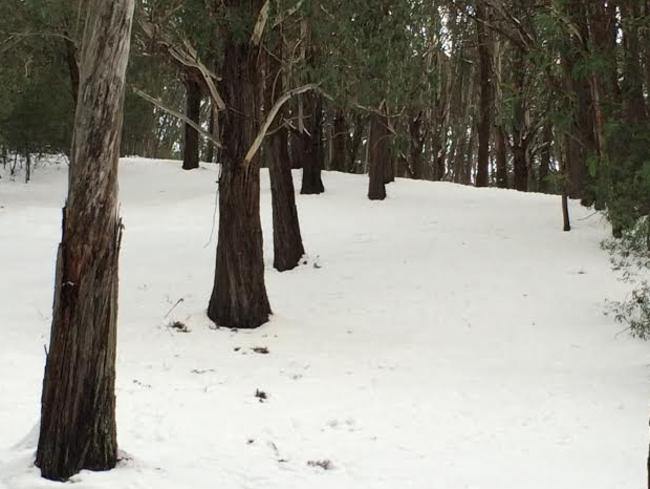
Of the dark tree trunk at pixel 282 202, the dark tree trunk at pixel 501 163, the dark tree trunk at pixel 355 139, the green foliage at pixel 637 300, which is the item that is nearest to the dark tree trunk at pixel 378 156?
the dark tree trunk at pixel 282 202

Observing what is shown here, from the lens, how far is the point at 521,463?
5566mm

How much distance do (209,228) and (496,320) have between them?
312 inches

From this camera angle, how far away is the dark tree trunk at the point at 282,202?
477 inches

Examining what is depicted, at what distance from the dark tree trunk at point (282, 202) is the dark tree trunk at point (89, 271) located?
7.85 metres

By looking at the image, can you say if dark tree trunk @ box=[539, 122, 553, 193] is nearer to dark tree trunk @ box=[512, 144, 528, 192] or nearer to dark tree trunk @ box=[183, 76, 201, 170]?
dark tree trunk @ box=[512, 144, 528, 192]

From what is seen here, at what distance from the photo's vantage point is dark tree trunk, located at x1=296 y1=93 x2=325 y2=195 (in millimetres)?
18703

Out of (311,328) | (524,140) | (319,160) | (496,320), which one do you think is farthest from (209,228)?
(524,140)

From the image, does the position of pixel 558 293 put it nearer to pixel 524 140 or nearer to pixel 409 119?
pixel 524 140

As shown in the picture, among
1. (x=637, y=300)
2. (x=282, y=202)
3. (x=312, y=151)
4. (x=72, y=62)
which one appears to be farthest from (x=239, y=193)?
(x=72, y=62)

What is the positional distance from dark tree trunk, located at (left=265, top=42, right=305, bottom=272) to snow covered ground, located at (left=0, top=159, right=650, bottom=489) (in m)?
0.36

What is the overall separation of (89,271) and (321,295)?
719 cm

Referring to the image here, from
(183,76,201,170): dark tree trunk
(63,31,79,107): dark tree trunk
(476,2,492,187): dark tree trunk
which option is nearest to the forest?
(63,31,79,107): dark tree trunk

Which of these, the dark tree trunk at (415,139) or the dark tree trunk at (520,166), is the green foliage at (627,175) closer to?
the dark tree trunk at (520,166)

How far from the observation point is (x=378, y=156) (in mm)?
17828
